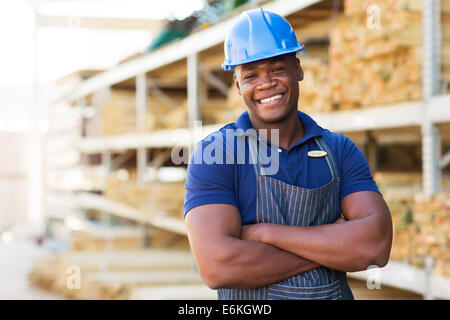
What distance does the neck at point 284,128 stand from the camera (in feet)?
5.41

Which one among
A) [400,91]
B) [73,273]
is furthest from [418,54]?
[73,273]

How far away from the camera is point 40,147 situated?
565 inches

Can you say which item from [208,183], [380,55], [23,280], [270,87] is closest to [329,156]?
[270,87]

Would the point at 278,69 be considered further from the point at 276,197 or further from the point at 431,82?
the point at 431,82

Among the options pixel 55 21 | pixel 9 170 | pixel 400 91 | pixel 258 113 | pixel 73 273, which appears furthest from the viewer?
pixel 9 170

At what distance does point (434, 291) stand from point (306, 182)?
8.29ft

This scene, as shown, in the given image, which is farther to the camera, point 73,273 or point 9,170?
point 9,170

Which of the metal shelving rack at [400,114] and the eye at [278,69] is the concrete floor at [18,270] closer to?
the metal shelving rack at [400,114]

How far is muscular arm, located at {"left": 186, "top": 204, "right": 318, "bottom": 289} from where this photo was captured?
150cm

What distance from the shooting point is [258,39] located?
5.30ft

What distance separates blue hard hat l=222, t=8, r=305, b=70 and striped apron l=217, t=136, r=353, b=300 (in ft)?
0.80

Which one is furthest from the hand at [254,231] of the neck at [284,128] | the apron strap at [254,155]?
the neck at [284,128]

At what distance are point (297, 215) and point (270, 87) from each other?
37 centimetres
